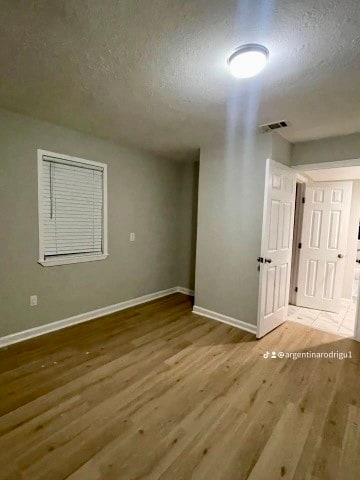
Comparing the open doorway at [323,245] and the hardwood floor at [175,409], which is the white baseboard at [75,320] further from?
the open doorway at [323,245]

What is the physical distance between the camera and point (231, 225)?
3.24 m

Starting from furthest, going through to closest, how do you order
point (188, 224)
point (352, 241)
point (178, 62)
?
point (188, 224) → point (352, 241) → point (178, 62)

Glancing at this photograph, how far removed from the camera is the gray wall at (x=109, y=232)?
2570 mm

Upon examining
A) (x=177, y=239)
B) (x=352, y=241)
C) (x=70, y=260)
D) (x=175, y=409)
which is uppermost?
(x=352, y=241)

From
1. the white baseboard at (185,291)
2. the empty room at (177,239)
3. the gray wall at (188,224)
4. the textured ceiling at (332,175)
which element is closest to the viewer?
the empty room at (177,239)

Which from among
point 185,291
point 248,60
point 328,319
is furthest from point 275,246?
point 185,291

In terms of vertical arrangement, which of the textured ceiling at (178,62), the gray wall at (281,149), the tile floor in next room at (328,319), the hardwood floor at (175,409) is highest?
the textured ceiling at (178,62)

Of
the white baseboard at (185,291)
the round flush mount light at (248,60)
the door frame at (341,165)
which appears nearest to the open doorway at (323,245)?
the door frame at (341,165)

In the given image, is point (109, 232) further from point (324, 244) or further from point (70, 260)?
point (324, 244)

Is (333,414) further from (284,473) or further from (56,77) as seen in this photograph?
(56,77)

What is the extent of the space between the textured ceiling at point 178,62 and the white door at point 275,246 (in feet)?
1.99

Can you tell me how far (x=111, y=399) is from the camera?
190cm

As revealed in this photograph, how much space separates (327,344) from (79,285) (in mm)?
3151

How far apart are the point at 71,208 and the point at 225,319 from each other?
8.23ft
